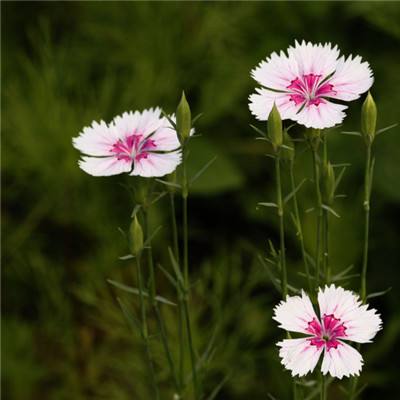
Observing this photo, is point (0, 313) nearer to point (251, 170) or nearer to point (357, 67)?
point (251, 170)

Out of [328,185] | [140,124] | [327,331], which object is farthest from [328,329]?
[140,124]

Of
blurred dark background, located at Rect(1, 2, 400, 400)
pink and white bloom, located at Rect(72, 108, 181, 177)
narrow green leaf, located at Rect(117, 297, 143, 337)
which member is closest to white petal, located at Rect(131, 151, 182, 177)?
pink and white bloom, located at Rect(72, 108, 181, 177)

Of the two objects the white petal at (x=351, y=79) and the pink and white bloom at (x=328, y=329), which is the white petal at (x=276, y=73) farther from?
the pink and white bloom at (x=328, y=329)

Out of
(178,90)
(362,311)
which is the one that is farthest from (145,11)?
(362,311)

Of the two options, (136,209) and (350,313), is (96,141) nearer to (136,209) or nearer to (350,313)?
(136,209)

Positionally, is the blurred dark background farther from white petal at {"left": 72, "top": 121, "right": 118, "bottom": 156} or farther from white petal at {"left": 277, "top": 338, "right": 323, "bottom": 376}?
white petal at {"left": 277, "top": 338, "right": 323, "bottom": 376}

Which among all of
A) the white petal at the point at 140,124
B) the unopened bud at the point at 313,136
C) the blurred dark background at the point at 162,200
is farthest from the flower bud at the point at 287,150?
the blurred dark background at the point at 162,200
